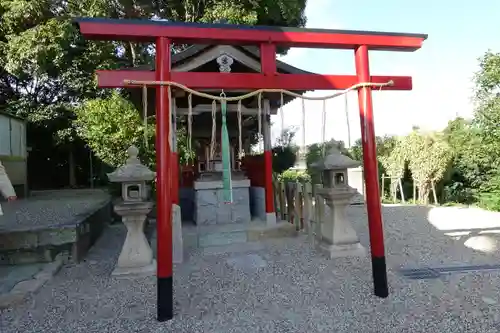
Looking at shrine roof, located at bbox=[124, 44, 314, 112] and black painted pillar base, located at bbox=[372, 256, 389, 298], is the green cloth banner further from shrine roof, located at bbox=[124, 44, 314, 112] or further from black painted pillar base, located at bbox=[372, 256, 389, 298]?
shrine roof, located at bbox=[124, 44, 314, 112]

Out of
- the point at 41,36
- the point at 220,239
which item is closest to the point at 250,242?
the point at 220,239

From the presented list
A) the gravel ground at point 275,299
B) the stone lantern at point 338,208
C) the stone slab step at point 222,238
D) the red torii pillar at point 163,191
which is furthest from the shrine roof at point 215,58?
the gravel ground at point 275,299

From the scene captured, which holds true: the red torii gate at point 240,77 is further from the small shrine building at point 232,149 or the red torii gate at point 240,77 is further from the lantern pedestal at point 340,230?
the small shrine building at point 232,149

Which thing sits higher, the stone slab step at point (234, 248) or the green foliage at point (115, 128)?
the green foliage at point (115, 128)

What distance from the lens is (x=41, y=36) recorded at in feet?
33.9

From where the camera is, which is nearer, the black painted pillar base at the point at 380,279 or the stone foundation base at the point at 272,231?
the black painted pillar base at the point at 380,279

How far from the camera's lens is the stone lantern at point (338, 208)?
5188 millimetres

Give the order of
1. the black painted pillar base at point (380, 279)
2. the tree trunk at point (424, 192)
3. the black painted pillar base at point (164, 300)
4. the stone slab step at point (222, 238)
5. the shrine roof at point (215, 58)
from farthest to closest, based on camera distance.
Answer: the tree trunk at point (424, 192)
the shrine roof at point (215, 58)
the stone slab step at point (222, 238)
the black painted pillar base at point (380, 279)
the black painted pillar base at point (164, 300)

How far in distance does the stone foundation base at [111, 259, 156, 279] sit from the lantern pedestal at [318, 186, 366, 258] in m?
2.58

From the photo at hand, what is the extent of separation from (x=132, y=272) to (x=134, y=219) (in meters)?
0.69

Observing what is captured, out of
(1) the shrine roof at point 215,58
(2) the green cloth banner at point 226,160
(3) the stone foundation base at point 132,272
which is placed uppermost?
(1) the shrine roof at point 215,58

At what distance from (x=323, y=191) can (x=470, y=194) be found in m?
9.32

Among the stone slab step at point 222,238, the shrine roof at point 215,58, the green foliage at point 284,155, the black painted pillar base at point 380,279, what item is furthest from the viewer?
the green foliage at point 284,155

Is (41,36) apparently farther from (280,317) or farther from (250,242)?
(280,317)
